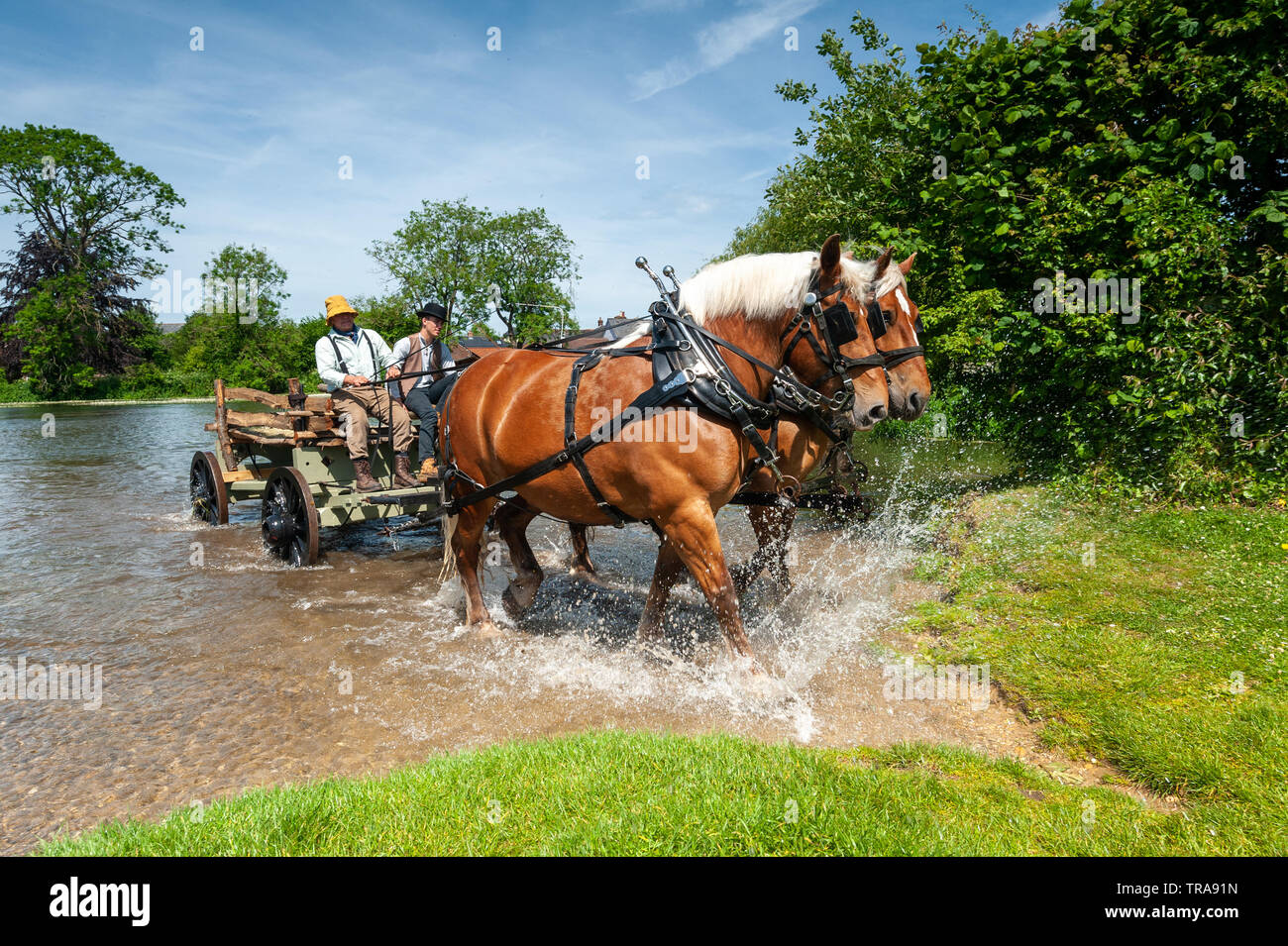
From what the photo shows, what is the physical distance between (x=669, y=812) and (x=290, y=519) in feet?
21.5

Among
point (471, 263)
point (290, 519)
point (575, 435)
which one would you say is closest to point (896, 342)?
point (575, 435)

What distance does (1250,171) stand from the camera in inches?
249

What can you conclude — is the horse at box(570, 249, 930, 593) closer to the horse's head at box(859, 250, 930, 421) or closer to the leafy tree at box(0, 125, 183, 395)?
the horse's head at box(859, 250, 930, 421)

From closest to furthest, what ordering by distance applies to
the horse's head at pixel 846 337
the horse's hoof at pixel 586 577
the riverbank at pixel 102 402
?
1. the horse's head at pixel 846 337
2. the horse's hoof at pixel 586 577
3. the riverbank at pixel 102 402

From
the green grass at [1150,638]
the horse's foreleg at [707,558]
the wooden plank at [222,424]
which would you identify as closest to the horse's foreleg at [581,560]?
the horse's foreleg at [707,558]

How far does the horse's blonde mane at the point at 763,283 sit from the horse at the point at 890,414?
29 millimetres

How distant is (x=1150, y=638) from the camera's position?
442cm

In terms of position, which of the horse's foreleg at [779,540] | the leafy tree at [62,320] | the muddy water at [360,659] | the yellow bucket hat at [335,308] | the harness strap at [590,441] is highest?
the leafy tree at [62,320]

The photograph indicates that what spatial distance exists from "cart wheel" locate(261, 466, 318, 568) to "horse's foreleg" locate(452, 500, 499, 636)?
2454 millimetres

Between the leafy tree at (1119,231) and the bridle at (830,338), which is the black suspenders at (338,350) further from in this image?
the leafy tree at (1119,231)

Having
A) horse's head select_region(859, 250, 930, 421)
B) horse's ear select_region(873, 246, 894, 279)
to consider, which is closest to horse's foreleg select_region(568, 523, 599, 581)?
horse's head select_region(859, 250, 930, 421)

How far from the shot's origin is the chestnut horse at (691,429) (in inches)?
166

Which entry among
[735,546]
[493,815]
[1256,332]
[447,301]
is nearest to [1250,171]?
[1256,332]
